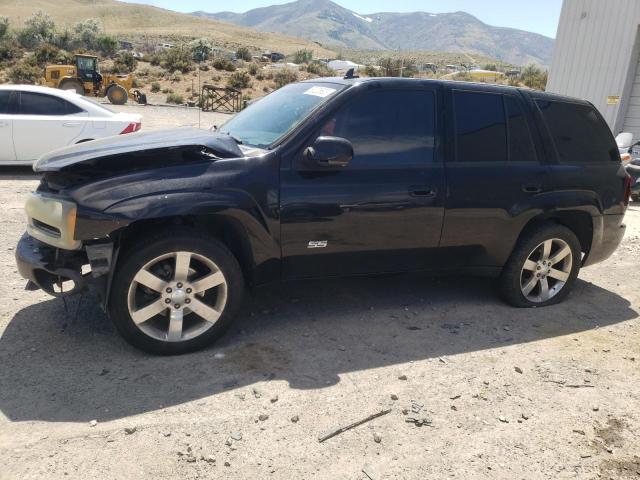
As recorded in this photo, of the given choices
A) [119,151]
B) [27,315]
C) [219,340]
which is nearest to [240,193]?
[119,151]

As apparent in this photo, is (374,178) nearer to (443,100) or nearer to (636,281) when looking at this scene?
(443,100)

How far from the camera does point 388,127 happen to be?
4117mm

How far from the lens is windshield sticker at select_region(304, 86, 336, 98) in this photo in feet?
13.5

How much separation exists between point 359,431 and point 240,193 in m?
1.65

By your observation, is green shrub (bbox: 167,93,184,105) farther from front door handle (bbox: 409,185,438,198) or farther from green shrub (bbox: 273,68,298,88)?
front door handle (bbox: 409,185,438,198)

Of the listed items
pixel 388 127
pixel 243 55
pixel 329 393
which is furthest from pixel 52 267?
pixel 243 55

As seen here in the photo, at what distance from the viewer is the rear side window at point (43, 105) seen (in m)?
9.31

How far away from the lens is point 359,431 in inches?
120

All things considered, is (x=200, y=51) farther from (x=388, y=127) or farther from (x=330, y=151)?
(x=330, y=151)

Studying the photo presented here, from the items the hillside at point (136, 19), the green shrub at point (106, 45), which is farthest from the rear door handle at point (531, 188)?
the hillside at point (136, 19)

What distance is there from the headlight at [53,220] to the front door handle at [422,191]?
2.32 meters

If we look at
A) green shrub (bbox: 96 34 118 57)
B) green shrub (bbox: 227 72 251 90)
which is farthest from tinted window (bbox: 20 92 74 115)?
green shrub (bbox: 96 34 118 57)

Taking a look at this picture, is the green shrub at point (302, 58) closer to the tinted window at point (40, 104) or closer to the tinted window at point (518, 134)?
the tinted window at point (40, 104)

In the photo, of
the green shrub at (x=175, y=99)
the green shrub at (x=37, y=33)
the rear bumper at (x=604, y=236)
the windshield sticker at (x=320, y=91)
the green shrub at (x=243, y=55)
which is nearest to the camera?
the windshield sticker at (x=320, y=91)
